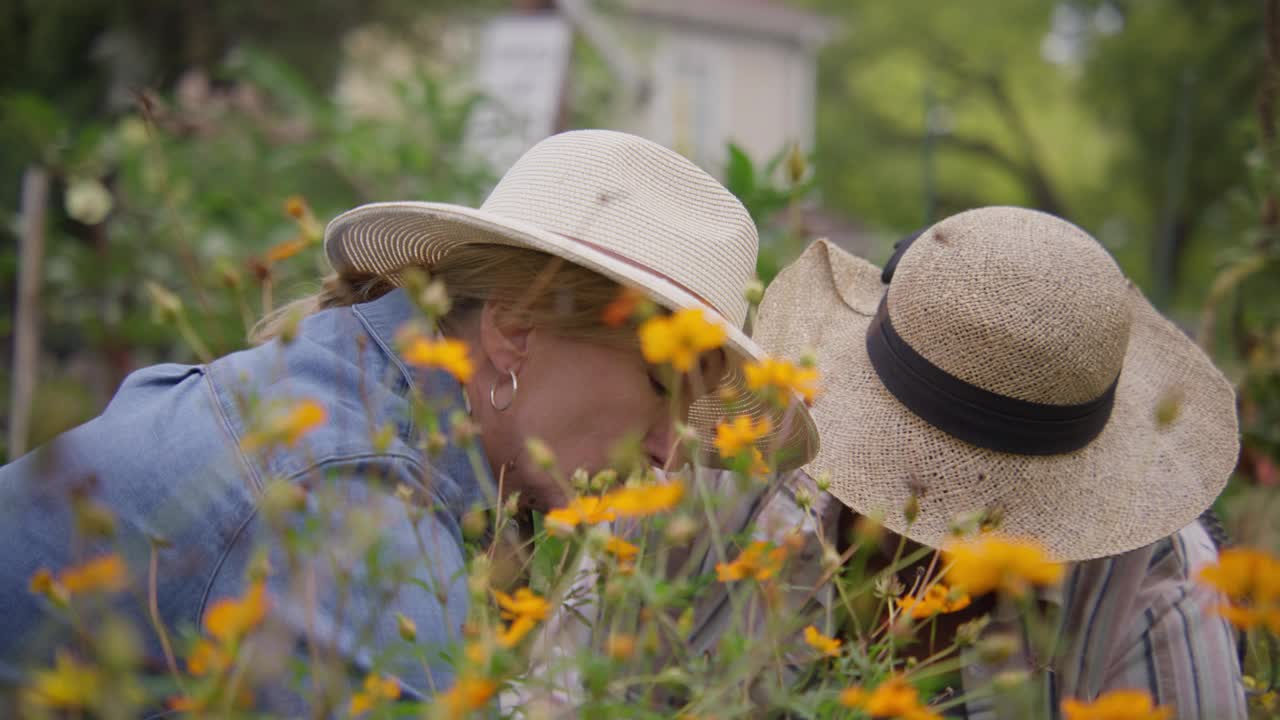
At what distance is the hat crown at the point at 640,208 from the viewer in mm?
1468

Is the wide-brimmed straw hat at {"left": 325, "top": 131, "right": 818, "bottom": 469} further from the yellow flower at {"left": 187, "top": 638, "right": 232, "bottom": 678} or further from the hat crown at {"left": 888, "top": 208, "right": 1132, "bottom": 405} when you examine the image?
the yellow flower at {"left": 187, "top": 638, "right": 232, "bottom": 678}

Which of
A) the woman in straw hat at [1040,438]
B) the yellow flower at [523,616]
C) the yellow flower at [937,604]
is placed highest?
the yellow flower at [523,616]

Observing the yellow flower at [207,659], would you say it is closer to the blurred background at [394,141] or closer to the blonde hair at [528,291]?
the blonde hair at [528,291]

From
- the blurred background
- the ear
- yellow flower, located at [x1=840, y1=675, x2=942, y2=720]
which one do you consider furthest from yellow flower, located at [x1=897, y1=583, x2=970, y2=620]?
the blurred background

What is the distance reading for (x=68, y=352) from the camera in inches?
187

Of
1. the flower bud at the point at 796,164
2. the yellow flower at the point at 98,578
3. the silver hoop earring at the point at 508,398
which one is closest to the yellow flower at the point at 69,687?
the yellow flower at the point at 98,578

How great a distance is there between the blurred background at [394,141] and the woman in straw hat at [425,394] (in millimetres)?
185

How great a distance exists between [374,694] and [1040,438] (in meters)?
1.08

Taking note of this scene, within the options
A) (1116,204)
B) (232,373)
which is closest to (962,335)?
(232,373)

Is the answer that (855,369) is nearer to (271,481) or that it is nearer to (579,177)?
(579,177)

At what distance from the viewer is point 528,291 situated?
1468 mm

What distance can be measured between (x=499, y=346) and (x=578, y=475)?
0.41 metres

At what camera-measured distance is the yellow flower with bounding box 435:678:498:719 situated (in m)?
0.73

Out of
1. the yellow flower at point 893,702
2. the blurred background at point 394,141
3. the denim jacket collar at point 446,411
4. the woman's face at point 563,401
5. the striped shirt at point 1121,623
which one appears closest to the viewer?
the yellow flower at point 893,702
